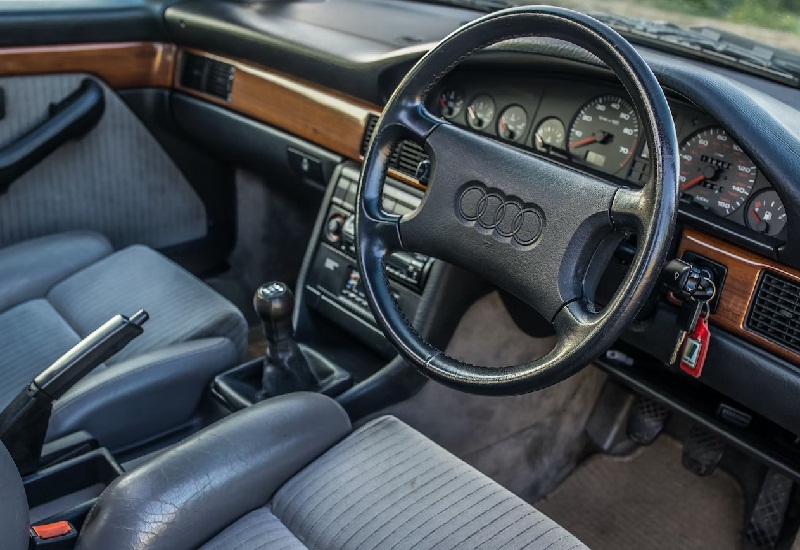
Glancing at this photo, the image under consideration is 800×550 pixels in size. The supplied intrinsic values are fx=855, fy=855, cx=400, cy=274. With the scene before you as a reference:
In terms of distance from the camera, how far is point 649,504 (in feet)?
7.08

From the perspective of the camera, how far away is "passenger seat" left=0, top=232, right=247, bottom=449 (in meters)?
1.59

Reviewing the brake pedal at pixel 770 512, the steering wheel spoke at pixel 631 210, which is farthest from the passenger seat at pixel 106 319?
the brake pedal at pixel 770 512

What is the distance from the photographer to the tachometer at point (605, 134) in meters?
1.34

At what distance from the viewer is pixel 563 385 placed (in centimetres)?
207

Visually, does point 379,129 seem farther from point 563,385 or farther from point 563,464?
point 563,464

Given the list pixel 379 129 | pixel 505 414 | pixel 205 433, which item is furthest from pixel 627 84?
pixel 505 414

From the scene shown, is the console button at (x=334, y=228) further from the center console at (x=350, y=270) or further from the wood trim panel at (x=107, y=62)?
the wood trim panel at (x=107, y=62)

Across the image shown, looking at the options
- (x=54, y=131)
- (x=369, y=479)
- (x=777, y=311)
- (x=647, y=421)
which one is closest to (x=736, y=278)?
(x=777, y=311)

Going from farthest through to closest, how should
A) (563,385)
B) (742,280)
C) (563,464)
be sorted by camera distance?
(563,464), (563,385), (742,280)

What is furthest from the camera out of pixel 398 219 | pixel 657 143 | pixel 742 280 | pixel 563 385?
pixel 563 385

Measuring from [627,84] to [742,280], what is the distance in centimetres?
39

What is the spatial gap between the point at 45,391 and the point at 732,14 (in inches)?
61.9

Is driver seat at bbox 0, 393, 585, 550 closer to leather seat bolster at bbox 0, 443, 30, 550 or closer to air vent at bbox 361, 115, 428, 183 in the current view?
leather seat bolster at bbox 0, 443, 30, 550

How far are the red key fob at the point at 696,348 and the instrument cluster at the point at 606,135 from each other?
0.16m
